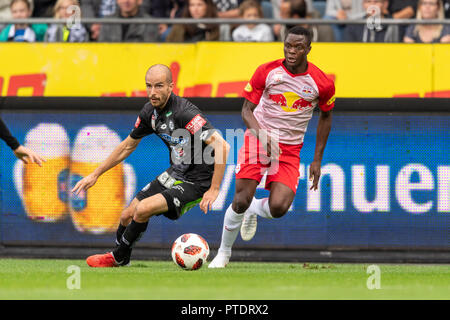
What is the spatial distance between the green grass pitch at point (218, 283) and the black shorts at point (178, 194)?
0.58m

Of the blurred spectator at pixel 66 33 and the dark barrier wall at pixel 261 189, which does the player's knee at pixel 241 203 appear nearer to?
the dark barrier wall at pixel 261 189

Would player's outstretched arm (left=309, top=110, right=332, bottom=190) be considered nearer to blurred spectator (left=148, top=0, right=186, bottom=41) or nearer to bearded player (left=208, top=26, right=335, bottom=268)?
bearded player (left=208, top=26, right=335, bottom=268)

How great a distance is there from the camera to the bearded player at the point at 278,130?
9.31 metres

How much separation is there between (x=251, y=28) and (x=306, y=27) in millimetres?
789

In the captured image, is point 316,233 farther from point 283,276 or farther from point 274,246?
point 283,276

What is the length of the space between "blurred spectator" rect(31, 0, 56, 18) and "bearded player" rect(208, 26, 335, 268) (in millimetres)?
5402

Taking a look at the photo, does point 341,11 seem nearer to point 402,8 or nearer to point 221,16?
point 402,8

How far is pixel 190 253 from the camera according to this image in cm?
897

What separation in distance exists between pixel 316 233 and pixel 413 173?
131cm

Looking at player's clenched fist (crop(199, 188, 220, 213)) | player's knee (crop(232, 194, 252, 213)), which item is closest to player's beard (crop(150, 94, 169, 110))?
player's clenched fist (crop(199, 188, 220, 213))

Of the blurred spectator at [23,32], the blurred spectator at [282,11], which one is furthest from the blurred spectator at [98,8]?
the blurred spectator at [282,11]

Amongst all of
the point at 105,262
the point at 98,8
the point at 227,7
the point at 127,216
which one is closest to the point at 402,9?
the point at 227,7

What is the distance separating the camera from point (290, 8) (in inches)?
504
